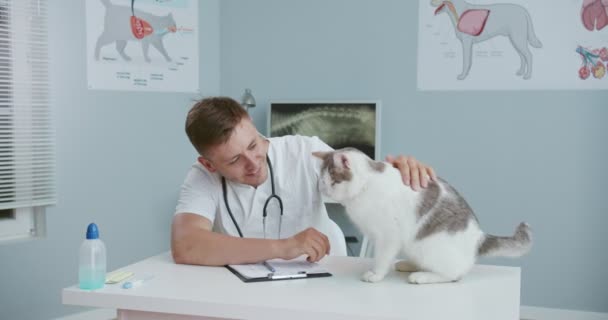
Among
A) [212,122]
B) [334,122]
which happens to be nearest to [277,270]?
[212,122]

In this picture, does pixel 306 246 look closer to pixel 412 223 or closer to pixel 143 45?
pixel 412 223

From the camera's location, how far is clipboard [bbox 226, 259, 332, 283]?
4.84 feet

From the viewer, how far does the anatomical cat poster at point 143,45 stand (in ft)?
10.7

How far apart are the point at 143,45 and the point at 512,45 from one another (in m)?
2.09

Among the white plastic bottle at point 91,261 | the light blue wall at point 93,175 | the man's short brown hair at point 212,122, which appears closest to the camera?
the white plastic bottle at point 91,261

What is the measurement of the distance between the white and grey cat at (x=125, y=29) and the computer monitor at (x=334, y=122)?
78 centimetres

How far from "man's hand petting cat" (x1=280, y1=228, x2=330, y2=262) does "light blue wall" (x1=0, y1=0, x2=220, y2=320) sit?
188 centimetres

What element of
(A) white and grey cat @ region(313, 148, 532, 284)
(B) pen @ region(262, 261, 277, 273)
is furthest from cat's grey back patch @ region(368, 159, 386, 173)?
(B) pen @ region(262, 261, 277, 273)

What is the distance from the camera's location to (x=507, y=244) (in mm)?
1448

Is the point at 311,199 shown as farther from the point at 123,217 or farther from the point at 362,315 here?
the point at 123,217

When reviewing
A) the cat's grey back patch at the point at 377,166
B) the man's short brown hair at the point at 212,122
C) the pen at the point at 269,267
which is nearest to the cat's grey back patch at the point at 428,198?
the cat's grey back patch at the point at 377,166

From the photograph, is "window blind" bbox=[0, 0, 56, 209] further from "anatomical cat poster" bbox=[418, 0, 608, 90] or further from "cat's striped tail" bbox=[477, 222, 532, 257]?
"cat's striped tail" bbox=[477, 222, 532, 257]

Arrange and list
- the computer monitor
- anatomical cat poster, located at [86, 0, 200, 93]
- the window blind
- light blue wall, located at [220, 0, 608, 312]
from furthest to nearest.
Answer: the computer monitor → light blue wall, located at [220, 0, 608, 312] → anatomical cat poster, located at [86, 0, 200, 93] → the window blind

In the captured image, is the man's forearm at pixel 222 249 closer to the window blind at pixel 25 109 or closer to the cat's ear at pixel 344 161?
the cat's ear at pixel 344 161
